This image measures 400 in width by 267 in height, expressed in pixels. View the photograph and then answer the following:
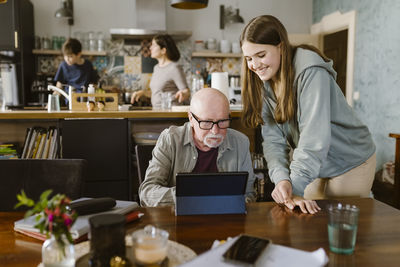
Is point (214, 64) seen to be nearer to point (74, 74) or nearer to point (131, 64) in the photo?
point (131, 64)

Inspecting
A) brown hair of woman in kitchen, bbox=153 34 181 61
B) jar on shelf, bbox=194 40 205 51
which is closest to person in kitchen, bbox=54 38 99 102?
brown hair of woman in kitchen, bbox=153 34 181 61

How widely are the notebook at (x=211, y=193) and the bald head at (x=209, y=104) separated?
491mm

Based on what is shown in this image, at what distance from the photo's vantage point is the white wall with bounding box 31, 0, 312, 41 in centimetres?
555

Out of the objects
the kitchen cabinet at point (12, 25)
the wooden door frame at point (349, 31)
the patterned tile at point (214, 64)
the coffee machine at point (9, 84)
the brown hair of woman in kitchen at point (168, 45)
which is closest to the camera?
the brown hair of woman in kitchen at point (168, 45)

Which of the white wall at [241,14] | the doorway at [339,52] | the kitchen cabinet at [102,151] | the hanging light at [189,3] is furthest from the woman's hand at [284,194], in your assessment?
the white wall at [241,14]

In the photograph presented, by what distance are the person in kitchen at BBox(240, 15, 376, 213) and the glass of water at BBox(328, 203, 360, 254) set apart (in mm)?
280

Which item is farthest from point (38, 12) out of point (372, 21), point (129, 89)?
point (372, 21)

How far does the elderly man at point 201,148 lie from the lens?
154cm

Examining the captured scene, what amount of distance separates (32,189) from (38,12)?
193 inches

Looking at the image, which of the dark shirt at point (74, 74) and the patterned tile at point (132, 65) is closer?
the dark shirt at point (74, 74)

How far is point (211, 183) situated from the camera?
113 centimetres

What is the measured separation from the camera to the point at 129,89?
230 inches

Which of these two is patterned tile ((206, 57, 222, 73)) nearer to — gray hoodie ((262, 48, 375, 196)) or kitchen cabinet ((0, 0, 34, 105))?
kitchen cabinet ((0, 0, 34, 105))

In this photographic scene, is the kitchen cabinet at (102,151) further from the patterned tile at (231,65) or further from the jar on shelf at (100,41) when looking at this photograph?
the patterned tile at (231,65)
